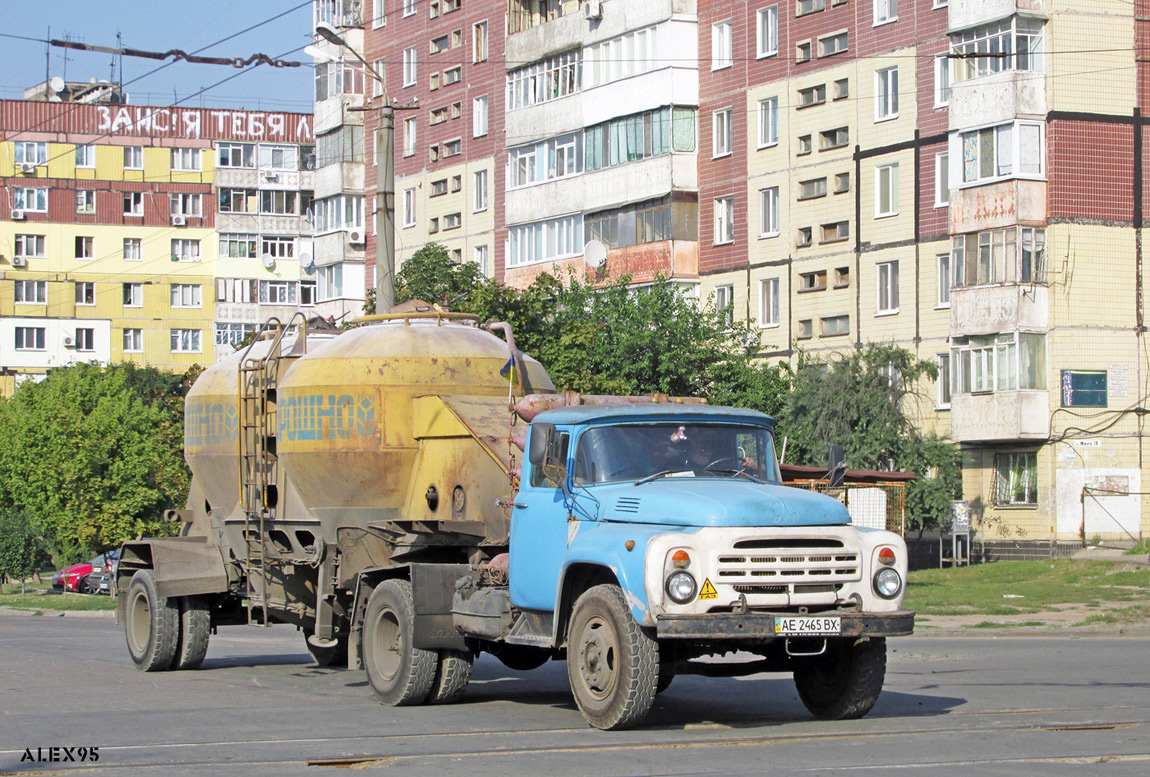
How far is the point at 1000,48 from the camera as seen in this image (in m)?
38.8

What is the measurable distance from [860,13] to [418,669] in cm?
3520

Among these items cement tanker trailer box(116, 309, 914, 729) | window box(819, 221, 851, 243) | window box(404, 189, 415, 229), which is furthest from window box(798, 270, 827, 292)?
cement tanker trailer box(116, 309, 914, 729)

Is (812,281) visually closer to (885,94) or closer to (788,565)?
(885,94)

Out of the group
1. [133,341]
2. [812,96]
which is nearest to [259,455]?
[812,96]

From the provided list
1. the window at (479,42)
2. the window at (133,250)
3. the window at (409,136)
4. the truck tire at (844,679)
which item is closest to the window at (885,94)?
the window at (479,42)

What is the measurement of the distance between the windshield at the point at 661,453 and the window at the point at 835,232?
3353cm

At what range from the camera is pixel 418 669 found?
1258cm

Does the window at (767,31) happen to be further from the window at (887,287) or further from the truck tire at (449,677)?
the truck tire at (449,677)

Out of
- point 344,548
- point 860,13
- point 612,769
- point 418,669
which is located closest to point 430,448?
point 344,548

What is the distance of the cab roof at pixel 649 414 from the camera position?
11.6 m

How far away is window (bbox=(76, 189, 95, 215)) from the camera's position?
86250mm

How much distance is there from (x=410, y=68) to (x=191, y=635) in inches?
1934

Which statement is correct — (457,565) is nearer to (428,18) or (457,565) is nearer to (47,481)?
(47,481)

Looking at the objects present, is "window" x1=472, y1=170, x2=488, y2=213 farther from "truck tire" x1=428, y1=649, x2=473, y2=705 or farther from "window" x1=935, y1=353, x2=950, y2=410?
"truck tire" x1=428, y1=649, x2=473, y2=705
